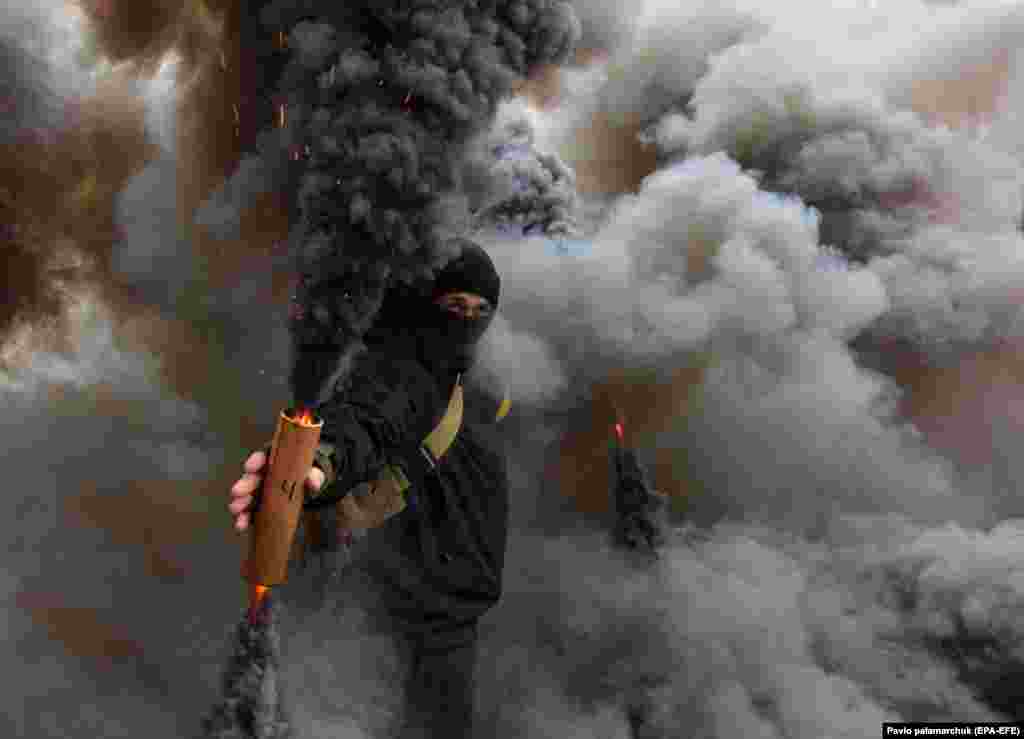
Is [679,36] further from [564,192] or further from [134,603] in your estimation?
[134,603]

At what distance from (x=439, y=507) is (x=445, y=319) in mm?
612

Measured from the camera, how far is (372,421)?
204 centimetres

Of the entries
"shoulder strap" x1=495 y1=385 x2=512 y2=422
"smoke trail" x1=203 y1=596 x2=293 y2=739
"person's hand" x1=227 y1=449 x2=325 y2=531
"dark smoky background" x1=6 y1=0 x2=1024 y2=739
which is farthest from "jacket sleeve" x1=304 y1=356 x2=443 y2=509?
"smoke trail" x1=203 y1=596 x2=293 y2=739

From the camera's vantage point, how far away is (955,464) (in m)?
3.35

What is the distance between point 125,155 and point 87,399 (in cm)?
90

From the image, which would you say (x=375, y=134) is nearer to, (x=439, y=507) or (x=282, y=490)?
(x=439, y=507)

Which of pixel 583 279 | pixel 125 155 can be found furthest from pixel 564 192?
pixel 125 155

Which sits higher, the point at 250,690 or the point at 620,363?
the point at 620,363

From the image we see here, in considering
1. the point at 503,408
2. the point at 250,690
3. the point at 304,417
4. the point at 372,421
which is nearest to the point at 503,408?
the point at 503,408

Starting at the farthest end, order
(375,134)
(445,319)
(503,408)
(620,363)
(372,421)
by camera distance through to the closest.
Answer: (620,363), (503,408), (445,319), (375,134), (372,421)

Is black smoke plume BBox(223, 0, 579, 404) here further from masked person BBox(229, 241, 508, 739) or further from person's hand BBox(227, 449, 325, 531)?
person's hand BBox(227, 449, 325, 531)

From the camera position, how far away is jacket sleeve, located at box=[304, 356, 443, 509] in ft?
6.02

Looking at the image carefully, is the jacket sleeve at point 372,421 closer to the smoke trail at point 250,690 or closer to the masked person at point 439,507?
the masked person at point 439,507

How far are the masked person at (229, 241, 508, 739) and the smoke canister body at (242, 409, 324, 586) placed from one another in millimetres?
697
